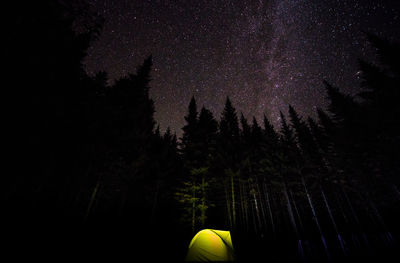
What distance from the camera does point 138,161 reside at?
51.2 feet

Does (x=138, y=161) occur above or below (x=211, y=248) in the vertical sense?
above

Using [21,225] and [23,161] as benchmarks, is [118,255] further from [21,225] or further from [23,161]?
[23,161]

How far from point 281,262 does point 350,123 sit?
19.2 metres

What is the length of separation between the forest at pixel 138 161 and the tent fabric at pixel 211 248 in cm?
213

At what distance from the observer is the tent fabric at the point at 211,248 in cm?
702

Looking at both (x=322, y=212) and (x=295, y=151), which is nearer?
(x=295, y=151)

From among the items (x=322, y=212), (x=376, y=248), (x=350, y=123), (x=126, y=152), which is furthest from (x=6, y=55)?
(x=322, y=212)

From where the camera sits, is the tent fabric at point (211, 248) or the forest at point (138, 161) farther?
the forest at point (138, 161)

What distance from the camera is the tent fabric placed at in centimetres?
702

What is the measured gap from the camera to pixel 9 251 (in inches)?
232

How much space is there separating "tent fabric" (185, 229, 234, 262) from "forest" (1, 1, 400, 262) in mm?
2128

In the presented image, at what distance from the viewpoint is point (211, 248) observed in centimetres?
725

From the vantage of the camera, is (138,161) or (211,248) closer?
(211,248)

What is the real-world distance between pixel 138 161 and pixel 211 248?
36.9 ft
